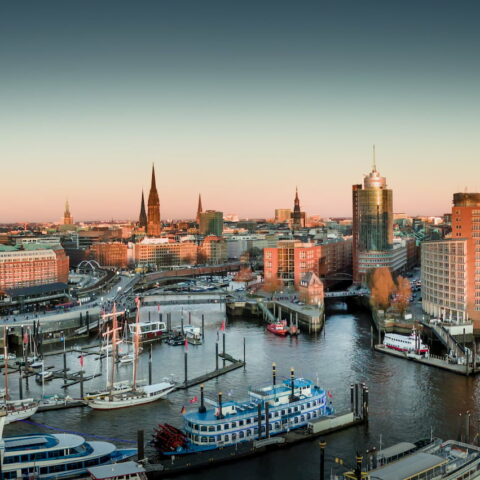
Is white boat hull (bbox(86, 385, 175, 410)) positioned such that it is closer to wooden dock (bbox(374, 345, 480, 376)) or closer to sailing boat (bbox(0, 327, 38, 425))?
sailing boat (bbox(0, 327, 38, 425))

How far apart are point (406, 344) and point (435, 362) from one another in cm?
334

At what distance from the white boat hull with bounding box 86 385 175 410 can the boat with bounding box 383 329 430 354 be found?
51.6ft

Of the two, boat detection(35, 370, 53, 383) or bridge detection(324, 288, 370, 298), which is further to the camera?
bridge detection(324, 288, 370, 298)

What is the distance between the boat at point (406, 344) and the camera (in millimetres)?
38031

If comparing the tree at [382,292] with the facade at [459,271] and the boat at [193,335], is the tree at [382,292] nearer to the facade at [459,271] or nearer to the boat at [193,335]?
the facade at [459,271]

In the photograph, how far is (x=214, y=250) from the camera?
355 feet

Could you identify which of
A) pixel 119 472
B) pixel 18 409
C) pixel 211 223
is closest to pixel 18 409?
pixel 18 409

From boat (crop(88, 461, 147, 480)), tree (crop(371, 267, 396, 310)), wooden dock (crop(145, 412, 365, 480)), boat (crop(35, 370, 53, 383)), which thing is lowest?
wooden dock (crop(145, 412, 365, 480))

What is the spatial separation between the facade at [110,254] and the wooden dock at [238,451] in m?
80.7

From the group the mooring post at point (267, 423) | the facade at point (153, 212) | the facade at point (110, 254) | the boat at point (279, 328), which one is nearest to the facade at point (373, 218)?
the boat at point (279, 328)

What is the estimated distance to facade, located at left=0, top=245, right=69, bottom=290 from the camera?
66.1m

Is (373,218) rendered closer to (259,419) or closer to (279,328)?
(279,328)

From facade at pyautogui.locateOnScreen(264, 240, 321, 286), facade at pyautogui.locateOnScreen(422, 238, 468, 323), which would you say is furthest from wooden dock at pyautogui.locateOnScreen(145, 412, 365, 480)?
facade at pyautogui.locateOnScreen(264, 240, 321, 286)

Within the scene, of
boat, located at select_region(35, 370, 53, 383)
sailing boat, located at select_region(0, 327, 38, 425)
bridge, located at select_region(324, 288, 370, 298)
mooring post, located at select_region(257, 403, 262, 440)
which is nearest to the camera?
mooring post, located at select_region(257, 403, 262, 440)
